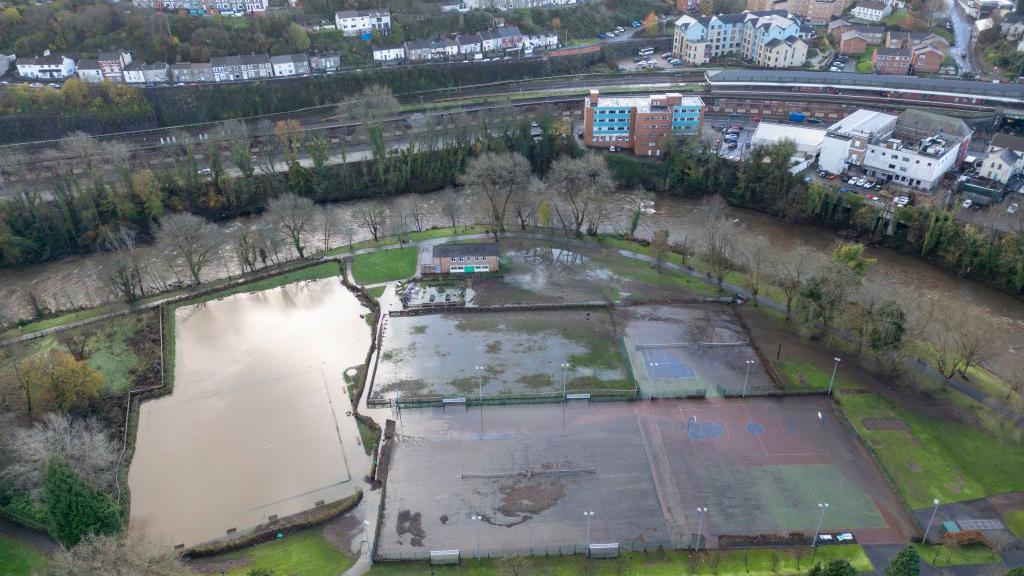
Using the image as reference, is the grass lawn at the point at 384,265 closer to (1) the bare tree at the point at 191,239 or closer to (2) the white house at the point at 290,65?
(1) the bare tree at the point at 191,239

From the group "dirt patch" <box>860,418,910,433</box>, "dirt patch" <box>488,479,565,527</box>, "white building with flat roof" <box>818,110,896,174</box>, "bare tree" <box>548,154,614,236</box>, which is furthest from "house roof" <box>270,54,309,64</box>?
"dirt patch" <box>860,418,910,433</box>

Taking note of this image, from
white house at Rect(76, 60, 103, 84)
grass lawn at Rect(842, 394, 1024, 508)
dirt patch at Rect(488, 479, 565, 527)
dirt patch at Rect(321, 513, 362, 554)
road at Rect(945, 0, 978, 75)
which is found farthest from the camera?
road at Rect(945, 0, 978, 75)

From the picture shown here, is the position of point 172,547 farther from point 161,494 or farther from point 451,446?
point 451,446

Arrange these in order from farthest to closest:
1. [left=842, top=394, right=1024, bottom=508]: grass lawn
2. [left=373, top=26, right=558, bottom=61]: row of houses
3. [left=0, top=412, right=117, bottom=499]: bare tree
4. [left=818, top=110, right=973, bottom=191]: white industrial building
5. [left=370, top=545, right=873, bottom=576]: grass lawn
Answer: [left=373, top=26, right=558, bottom=61]: row of houses, [left=818, top=110, right=973, bottom=191]: white industrial building, [left=842, top=394, right=1024, bottom=508]: grass lawn, [left=0, top=412, right=117, bottom=499]: bare tree, [left=370, top=545, right=873, bottom=576]: grass lawn

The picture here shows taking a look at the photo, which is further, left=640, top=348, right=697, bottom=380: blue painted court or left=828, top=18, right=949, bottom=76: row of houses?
left=828, top=18, right=949, bottom=76: row of houses

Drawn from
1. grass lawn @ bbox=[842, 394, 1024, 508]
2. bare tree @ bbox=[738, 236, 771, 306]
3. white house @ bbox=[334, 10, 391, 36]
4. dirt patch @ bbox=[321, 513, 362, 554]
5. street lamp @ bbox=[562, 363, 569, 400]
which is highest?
white house @ bbox=[334, 10, 391, 36]

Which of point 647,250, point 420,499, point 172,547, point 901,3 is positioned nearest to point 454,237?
point 647,250

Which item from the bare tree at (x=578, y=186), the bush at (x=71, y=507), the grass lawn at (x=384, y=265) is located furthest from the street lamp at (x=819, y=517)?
the grass lawn at (x=384, y=265)

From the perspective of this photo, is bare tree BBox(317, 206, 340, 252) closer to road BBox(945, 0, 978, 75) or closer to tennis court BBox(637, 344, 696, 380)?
tennis court BBox(637, 344, 696, 380)
